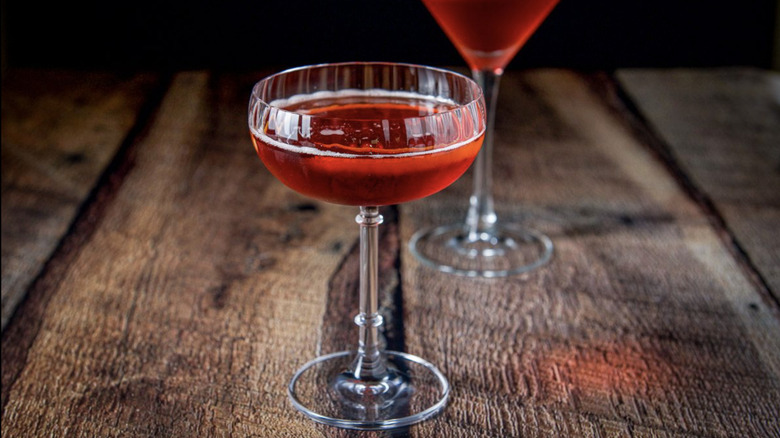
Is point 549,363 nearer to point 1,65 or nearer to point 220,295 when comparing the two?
point 220,295

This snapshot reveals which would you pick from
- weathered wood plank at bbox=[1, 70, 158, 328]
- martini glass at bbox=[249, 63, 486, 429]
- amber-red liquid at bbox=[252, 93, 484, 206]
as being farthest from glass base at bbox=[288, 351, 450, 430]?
weathered wood plank at bbox=[1, 70, 158, 328]

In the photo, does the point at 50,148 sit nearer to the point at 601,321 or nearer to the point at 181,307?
the point at 181,307

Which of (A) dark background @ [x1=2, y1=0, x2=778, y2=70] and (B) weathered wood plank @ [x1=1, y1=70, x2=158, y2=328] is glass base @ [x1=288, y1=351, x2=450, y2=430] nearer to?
(B) weathered wood plank @ [x1=1, y1=70, x2=158, y2=328]

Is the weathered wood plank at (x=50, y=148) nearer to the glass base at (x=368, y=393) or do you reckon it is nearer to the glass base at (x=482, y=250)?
the glass base at (x=368, y=393)

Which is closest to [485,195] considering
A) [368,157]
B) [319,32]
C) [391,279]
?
[391,279]

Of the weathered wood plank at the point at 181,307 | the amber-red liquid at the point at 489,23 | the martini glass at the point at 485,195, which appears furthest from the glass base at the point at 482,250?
the amber-red liquid at the point at 489,23

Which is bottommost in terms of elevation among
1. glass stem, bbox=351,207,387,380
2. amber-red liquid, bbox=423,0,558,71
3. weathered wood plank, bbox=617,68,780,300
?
weathered wood plank, bbox=617,68,780,300
